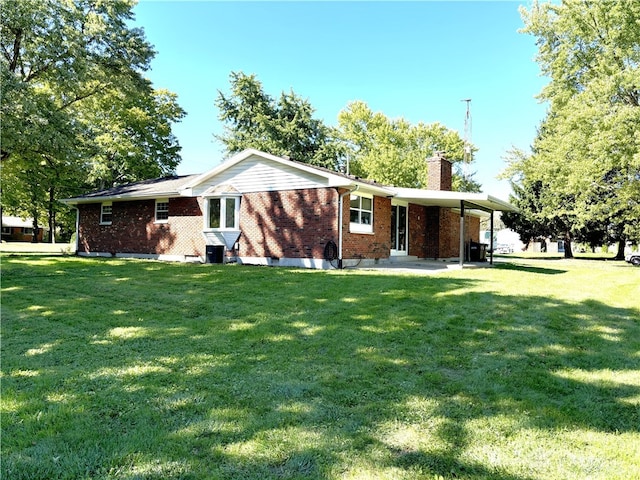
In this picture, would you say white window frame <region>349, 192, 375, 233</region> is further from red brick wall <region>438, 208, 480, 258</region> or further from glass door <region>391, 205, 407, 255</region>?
red brick wall <region>438, 208, 480, 258</region>

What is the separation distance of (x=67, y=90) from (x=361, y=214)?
1508 cm

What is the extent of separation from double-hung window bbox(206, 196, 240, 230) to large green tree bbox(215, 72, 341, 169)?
19740 mm

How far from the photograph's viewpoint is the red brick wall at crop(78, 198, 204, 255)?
655 inches

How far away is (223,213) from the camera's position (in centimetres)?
1578

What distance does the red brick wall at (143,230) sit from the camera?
16641 mm

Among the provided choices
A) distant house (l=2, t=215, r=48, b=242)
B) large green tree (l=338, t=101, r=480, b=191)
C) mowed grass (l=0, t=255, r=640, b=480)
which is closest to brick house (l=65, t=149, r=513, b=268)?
mowed grass (l=0, t=255, r=640, b=480)

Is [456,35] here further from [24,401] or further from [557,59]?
[24,401]

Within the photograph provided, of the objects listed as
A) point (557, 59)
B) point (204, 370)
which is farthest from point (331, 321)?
point (557, 59)

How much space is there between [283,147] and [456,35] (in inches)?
845

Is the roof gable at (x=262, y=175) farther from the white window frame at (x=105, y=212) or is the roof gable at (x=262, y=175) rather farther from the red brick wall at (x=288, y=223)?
the white window frame at (x=105, y=212)

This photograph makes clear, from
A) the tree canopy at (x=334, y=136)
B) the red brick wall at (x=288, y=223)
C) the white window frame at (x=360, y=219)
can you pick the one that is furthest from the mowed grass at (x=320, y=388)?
the tree canopy at (x=334, y=136)

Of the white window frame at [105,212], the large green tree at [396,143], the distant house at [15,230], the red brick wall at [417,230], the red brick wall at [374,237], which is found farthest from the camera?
the distant house at [15,230]

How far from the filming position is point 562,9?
20156 mm

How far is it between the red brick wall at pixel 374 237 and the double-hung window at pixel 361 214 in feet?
0.56
